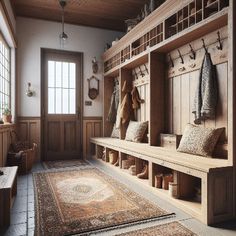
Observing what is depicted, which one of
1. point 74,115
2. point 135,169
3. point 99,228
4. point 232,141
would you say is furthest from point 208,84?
point 74,115

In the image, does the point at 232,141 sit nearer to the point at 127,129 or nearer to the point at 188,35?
the point at 188,35

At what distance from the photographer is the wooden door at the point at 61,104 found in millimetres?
5055

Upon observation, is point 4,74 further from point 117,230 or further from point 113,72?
point 117,230

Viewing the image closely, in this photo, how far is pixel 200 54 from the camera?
285 cm

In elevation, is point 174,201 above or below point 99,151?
below

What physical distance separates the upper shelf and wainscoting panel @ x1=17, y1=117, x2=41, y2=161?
2.10m

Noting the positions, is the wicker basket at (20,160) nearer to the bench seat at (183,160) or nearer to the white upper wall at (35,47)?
the white upper wall at (35,47)

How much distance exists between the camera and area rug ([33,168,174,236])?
6.53 feet

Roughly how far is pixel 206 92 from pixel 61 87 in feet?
11.4

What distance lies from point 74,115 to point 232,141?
12.3ft

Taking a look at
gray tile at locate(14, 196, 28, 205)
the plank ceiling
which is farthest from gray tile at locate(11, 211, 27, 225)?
the plank ceiling

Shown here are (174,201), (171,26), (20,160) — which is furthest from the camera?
(20,160)

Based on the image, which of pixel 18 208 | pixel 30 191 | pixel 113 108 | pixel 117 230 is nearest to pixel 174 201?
pixel 117 230

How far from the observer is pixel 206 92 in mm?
2553
